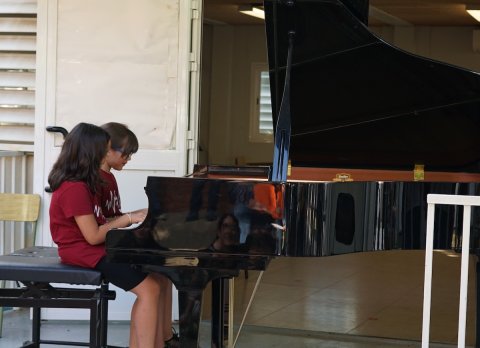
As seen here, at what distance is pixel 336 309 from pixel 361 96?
1.85 meters

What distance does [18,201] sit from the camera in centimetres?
466

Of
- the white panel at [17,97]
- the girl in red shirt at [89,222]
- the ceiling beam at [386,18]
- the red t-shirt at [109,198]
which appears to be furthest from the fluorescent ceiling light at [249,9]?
the girl in red shirt at [89,222]

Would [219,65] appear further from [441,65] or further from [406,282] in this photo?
[441,65]

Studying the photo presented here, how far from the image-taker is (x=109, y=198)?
3.93m

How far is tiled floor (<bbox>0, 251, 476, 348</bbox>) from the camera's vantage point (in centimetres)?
480

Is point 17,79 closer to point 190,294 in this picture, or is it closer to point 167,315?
point 167,315

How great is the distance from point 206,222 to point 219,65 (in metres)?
9.69

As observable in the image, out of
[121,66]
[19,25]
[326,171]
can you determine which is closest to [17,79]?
[19,25]

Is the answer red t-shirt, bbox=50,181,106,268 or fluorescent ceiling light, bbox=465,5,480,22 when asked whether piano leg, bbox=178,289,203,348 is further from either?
fluorescent ceiling light, bbox=465,5,480,22

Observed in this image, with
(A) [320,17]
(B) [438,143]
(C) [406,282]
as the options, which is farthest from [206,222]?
(C) [406,282]

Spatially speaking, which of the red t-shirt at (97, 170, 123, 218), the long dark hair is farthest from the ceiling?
the long dark hair

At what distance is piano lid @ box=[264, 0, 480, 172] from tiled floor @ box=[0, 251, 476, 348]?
3.35 feet

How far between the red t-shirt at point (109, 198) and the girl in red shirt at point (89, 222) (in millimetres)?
258

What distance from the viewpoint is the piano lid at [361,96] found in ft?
12.9
